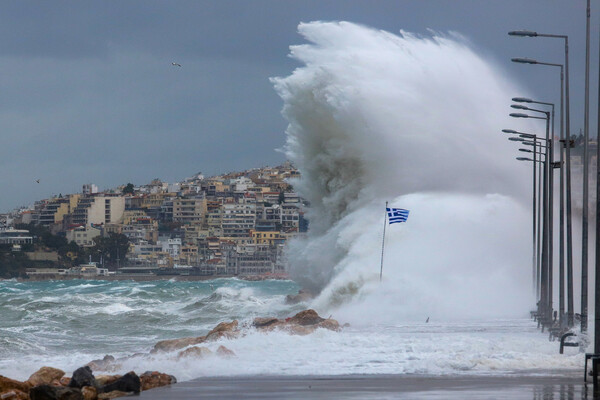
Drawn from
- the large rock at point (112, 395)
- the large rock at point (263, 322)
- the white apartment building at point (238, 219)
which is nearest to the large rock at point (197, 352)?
the large rock at point (112, 395)

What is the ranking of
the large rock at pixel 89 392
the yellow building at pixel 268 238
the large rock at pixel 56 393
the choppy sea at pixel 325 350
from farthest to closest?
the yellow building at pixel 268 238 < the choppy sea at pixel 325 350 < the large rock at pixel 89 392 < the large rock at pixel 56 393

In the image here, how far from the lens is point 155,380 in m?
18.8

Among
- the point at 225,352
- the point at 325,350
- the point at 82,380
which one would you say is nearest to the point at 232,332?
the point at 325,350

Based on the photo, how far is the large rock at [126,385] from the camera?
58.3 feet

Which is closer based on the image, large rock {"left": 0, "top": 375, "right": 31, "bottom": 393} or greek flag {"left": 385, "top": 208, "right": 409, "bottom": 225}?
large rock {"left": 0, "top": 375, "right": 31, "bottom": 393}

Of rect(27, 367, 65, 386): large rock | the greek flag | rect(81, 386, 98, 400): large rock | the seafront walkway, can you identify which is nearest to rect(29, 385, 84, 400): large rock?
rect(81, 386, 98, 400): large rock

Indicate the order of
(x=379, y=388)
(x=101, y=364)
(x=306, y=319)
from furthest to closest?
(x=306, y=319)
(x=101, y=364)
(x=379, y=388)

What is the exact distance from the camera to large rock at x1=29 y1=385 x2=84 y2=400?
17000mm

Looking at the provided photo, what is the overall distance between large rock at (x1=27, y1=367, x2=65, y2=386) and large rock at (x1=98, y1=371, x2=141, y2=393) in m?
1.89

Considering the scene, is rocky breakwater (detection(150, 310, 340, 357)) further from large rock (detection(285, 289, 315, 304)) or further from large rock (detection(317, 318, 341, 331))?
large rock (detection(285, 289, 315, 304))

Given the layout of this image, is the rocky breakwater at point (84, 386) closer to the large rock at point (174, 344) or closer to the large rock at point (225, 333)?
the large rock at point (174, 344)

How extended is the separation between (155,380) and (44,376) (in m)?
2.09

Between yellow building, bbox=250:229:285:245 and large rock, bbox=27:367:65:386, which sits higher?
yellow building, bbox=250:229:285:245

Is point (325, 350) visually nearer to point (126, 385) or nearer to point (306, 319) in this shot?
point (126, 385)
